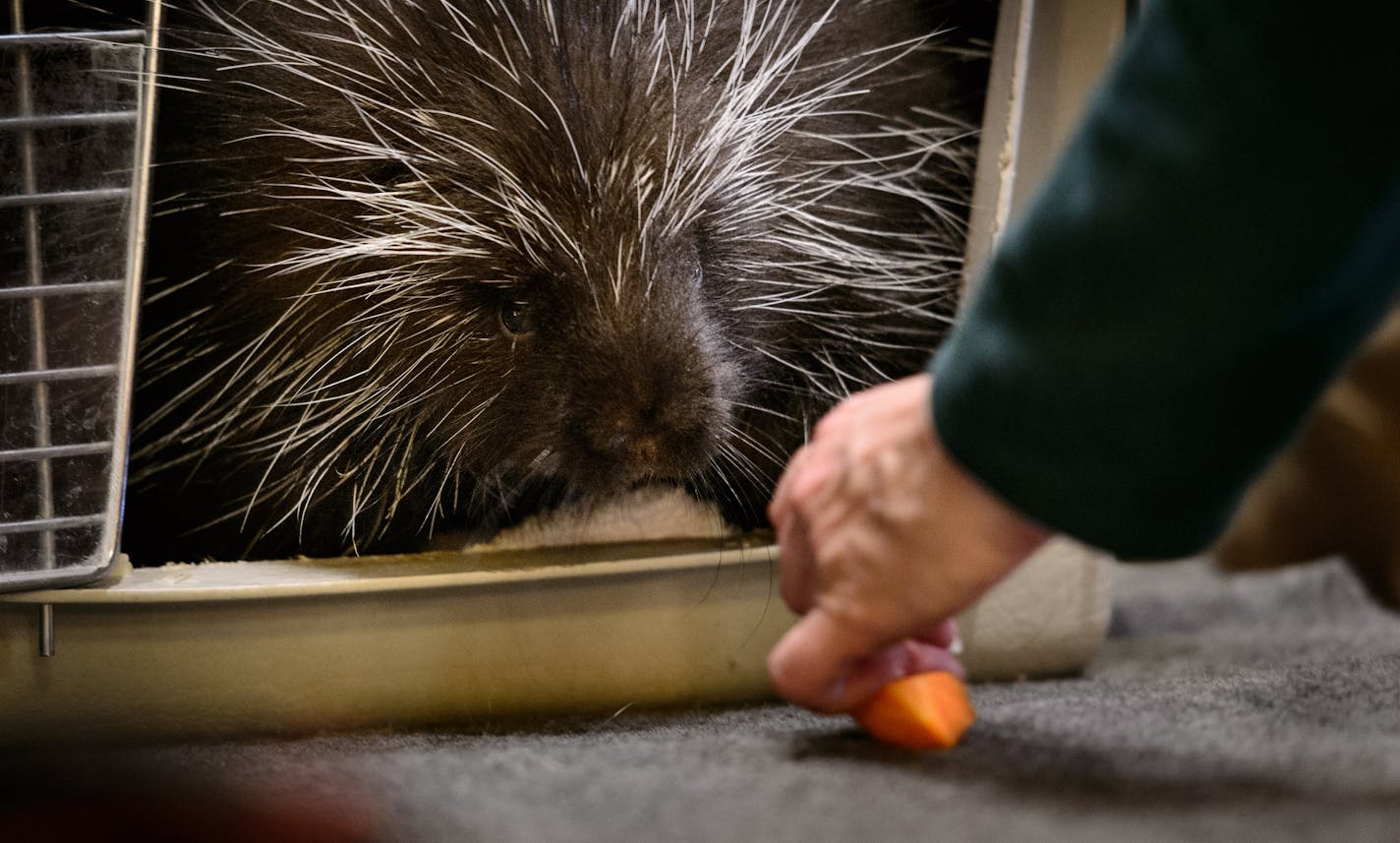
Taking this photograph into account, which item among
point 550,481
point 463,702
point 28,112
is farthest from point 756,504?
point 28,112

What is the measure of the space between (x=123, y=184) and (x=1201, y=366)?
1032 millimetres

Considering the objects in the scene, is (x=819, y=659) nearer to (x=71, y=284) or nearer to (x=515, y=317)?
(x=515, y=317)

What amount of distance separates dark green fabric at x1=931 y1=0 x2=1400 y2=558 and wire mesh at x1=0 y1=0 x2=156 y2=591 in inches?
34.9

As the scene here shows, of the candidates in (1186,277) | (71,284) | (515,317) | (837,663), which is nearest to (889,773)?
(837,663)

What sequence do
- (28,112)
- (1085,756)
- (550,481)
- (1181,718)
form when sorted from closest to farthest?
(1085,756) → (1181,718) → (28,112) → (550,481)

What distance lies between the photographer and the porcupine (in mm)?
1285

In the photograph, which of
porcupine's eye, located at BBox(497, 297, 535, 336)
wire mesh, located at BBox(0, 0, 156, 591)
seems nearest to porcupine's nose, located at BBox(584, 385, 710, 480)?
porcupine's eye, located at BBox(497, 297, 535, 336)

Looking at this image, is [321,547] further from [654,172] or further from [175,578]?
[654,172]

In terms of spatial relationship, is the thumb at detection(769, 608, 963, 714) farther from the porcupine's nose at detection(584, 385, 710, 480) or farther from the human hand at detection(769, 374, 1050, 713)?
the porcupine's nose at detection(584, 385, 710, 480)

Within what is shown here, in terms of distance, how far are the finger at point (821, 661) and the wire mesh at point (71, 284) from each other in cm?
71

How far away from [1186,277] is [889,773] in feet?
1.29

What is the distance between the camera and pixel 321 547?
1.50 metres

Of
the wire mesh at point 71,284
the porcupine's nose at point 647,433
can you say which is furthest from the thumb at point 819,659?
the wire mesh at point 71,284

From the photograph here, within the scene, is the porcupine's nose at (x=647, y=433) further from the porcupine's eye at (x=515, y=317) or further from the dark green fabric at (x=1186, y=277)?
the dark green fabric at (x=1186, y=277)
